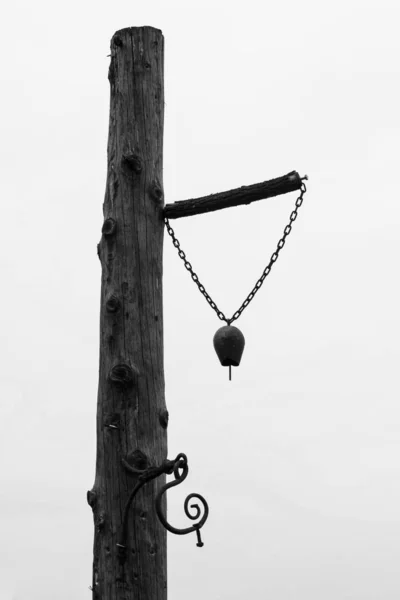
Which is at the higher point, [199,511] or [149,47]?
[149,47]

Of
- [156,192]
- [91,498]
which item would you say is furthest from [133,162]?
[91,498]

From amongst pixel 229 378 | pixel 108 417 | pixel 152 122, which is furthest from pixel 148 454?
pixel 152 122

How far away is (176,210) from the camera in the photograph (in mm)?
6805

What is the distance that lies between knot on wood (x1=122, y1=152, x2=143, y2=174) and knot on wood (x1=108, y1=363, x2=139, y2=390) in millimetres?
1230

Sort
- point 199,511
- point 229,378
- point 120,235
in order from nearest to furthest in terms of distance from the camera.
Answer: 1. point 199,511
2. point 120,235
3. point 229,378

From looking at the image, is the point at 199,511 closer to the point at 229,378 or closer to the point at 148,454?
the point at 148,454

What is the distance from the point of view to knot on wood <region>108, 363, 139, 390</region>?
6.33 metres

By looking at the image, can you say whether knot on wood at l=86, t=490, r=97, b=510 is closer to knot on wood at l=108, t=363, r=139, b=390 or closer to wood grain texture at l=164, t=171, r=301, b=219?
knot on wood at l=108, t=363, r=139, b=390

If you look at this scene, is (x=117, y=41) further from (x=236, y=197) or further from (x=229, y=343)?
(x=229, y=343)

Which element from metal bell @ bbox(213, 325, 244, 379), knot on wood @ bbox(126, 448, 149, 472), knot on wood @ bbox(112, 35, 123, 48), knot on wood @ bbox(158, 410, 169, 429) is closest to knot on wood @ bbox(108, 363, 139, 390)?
knot on wood @ bbox(158, 410, 169, 429)

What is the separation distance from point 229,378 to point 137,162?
1.55 m

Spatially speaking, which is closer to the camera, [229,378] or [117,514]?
[117,514]

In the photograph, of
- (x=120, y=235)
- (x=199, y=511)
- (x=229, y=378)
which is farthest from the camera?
(x=229, y=378)

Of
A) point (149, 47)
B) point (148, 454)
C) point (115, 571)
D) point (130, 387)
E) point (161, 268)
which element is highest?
point (149, 47)
